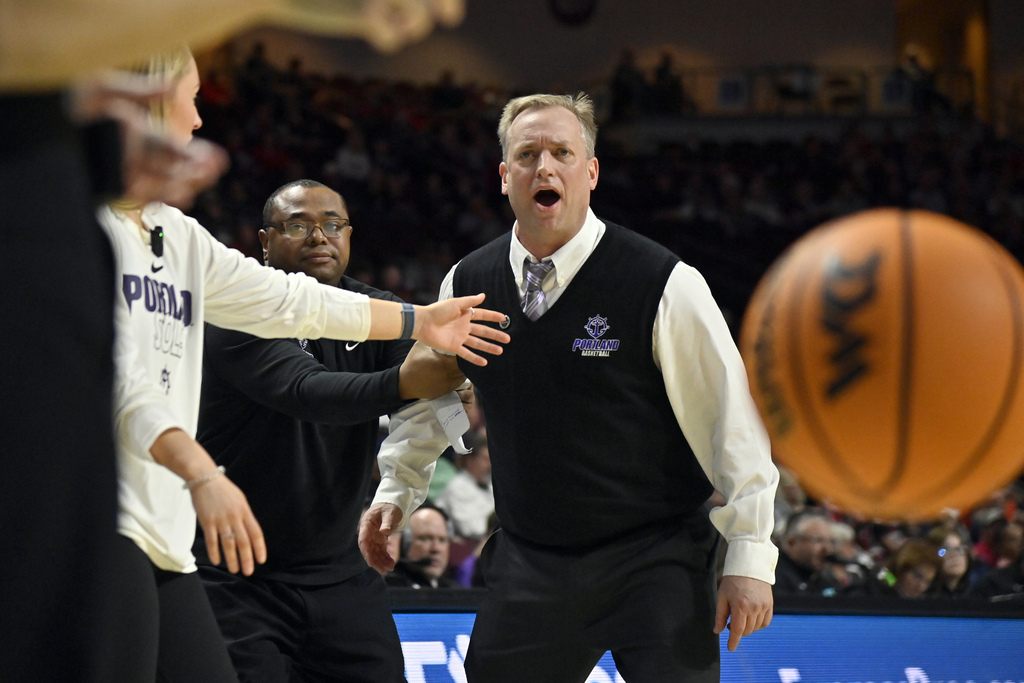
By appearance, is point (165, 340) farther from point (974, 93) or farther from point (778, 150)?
point (974, 93)

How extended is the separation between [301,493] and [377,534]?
0.41 m

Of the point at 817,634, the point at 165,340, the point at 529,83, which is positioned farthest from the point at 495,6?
the point at 165,340

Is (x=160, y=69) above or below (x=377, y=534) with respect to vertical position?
above

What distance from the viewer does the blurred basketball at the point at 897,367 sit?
2555 mm

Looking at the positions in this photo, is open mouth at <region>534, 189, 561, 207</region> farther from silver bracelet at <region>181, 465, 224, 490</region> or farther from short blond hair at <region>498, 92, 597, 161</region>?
silver bracelet at <region>181, 465, 224, 490</region>

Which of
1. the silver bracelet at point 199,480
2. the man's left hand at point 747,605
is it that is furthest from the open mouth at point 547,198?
the silver bracelet at point 199,480

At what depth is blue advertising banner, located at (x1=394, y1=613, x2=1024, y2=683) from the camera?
4.19m

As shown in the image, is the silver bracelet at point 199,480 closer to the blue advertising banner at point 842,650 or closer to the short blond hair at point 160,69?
the short blond hair at point 160,69

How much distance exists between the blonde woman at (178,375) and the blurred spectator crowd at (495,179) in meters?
5.33

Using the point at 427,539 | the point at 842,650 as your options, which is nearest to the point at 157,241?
the point at 842,650

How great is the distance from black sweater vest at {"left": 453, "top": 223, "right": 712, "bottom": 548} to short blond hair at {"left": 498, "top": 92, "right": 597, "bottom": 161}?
1.66 feet

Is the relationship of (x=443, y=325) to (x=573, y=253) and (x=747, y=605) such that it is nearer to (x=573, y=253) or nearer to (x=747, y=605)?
(x=573, y=253)

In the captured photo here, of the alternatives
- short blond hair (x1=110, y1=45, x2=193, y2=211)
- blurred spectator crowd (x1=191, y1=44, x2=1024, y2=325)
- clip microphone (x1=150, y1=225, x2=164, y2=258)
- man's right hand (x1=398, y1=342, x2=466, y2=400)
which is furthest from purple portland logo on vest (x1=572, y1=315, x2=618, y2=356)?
blurred spectator crowd (x1=191, y1=44, x2=1024, y2=325)

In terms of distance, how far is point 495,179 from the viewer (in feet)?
48.2
